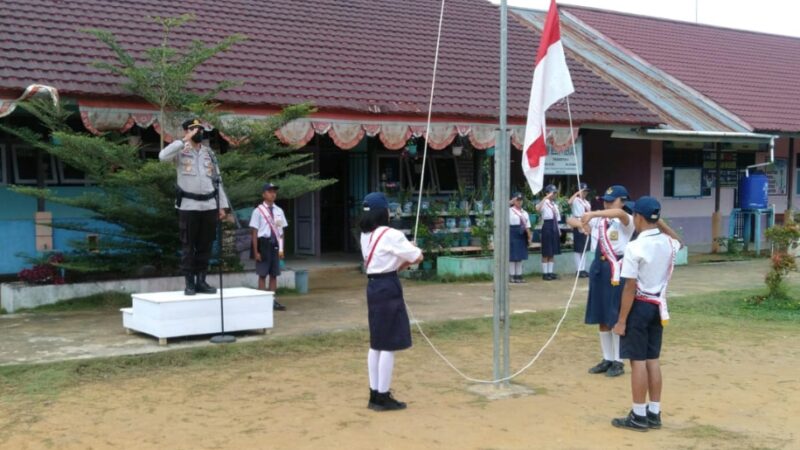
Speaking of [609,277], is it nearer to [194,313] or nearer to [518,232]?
[194,313]

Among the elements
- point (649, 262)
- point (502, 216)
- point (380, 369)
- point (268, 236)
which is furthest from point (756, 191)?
point (380, 369)

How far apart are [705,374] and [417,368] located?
2668 millimetres

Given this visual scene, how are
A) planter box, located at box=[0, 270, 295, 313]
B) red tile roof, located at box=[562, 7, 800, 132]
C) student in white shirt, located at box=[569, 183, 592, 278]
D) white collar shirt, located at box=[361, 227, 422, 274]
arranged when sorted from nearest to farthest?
white collar shirt, located at box=[361, 227, 422, 274]
planter box, located at box=[0, 270, 295, 313]
student in white shirt, located at box=[569, 183, 592, 278]
red tile roof, located at box=[562, 7, 800, 132]

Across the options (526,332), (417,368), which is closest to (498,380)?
(417,368)

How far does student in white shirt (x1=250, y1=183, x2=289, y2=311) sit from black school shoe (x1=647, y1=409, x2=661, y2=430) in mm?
5984

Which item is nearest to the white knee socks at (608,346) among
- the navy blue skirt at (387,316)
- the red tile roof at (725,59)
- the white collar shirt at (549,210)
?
the navy blue skirt at (387,316)

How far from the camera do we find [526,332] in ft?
32.0

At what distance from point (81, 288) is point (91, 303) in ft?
0.87

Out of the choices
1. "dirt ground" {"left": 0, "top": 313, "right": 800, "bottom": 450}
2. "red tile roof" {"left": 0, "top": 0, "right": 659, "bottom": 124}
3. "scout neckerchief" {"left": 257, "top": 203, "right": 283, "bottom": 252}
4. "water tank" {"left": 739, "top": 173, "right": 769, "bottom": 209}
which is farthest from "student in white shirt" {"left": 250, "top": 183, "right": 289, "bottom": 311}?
"water tank" {"left": 739, "top": 173, "right": 769, "bottom": 209}

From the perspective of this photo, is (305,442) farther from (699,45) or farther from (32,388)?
(699,45)

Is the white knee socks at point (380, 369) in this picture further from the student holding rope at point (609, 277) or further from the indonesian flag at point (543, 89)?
the student holding rope at point (609, 277)

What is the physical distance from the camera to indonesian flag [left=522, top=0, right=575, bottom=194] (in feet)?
22.4

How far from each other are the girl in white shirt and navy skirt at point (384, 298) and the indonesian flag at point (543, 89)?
4.30ft

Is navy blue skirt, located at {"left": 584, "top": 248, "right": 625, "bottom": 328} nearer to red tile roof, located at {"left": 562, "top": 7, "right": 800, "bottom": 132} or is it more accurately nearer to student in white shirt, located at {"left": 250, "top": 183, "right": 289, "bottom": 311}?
student in white shirt, located at {"left": 250, "top": 183, "right": 289, "bottom": 311}
